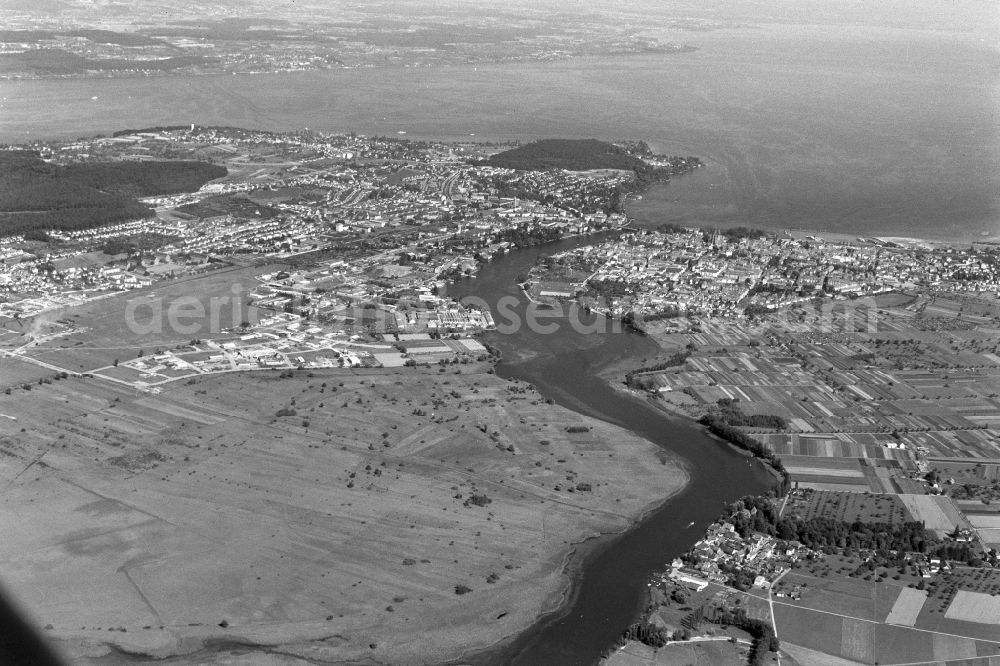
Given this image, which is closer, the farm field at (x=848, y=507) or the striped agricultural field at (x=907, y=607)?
the striped agricultural field at (x=907, y=607)

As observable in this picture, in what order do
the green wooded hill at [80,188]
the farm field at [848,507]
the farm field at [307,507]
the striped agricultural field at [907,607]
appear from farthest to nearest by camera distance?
the green wooded hill at [80,188], the farm field at [848,507], the striped agricultural field at [907,607], the farm field at [307,507]

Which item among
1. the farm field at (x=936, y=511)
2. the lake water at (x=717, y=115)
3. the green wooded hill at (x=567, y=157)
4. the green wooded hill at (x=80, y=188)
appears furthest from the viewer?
the green wooded hill at (x=567, y=157)

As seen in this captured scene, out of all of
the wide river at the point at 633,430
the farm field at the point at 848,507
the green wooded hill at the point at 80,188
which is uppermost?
the green wooded hill at the point at 80,188

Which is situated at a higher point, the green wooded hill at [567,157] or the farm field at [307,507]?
the green wooded hill at [567,157]

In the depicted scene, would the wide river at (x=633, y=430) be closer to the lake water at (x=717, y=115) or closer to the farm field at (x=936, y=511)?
the farm field at (x=936, y=511)

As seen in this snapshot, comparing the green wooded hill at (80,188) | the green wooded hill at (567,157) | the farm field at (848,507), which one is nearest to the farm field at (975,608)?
the farm field at (848,507)

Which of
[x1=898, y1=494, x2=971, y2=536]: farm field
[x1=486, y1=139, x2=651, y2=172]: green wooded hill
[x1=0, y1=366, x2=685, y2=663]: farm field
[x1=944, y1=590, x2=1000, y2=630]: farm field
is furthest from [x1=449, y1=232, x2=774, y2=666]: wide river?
[x1=486, y1=139, x2=651, y2=172]: green wooded hill

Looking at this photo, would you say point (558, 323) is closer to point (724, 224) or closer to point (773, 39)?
point (724, 224)

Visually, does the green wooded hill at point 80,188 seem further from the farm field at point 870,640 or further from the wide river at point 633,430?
the farm field at point 870,640
